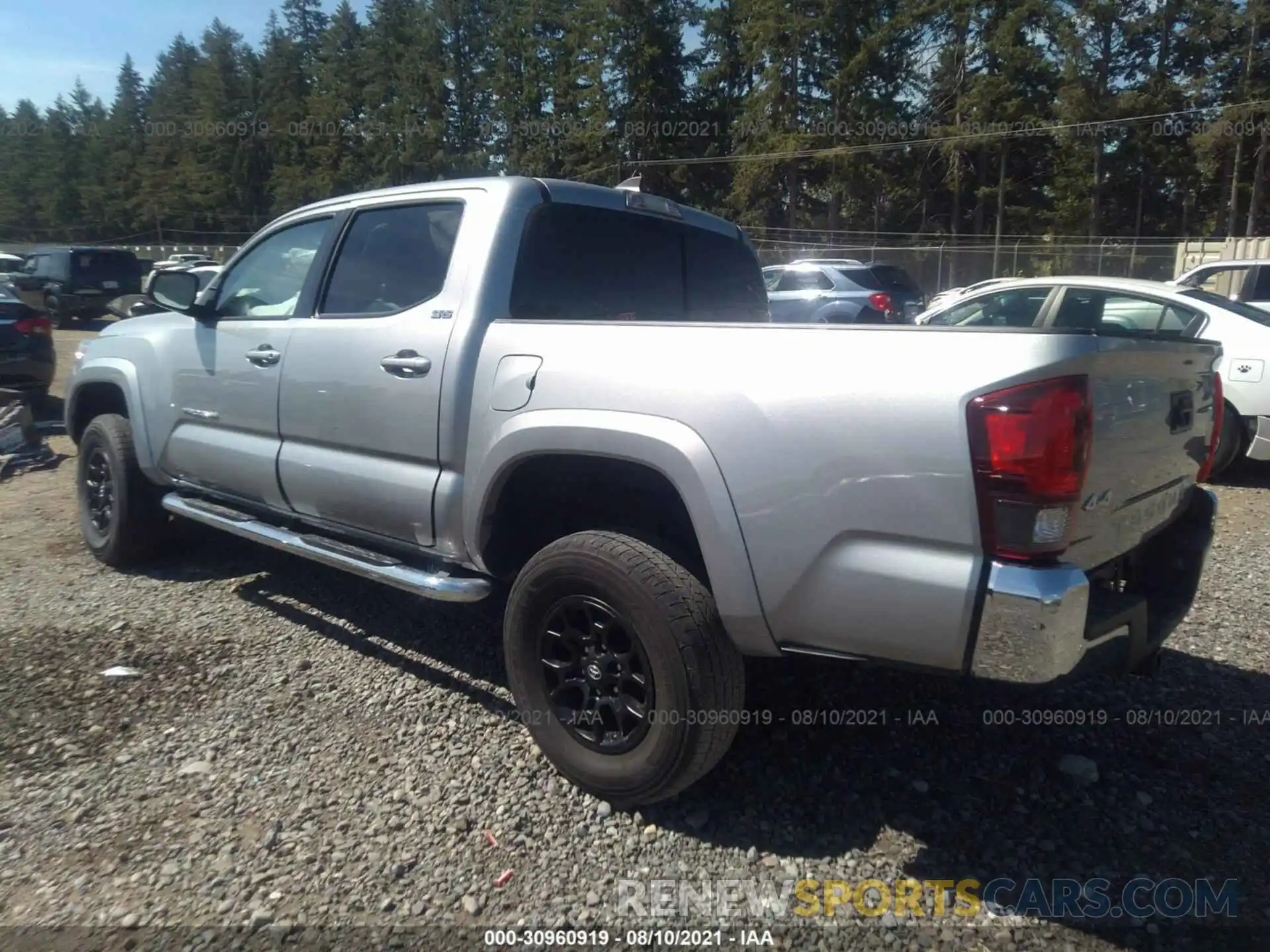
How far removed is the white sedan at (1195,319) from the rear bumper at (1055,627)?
4.70 m

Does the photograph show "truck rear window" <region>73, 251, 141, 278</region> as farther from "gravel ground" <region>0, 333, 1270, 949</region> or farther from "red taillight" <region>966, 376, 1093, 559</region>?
"red taillight" <region>966, 376, 1093, 559</region>

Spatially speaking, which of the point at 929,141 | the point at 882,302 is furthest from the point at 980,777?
the point at 929,141

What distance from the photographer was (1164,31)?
37.0m

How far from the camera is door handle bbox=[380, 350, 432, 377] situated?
11.2 ft

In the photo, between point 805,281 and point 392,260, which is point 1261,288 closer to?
point 805,281

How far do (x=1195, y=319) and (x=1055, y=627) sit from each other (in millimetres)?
6269

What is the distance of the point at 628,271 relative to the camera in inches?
155

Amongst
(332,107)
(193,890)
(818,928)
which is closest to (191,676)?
(193,890)

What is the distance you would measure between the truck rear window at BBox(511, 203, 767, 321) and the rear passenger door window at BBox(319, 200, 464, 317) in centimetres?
33

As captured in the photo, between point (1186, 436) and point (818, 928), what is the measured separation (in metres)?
1.88

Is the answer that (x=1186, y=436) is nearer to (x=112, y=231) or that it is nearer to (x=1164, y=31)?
(x=1164, y=31)

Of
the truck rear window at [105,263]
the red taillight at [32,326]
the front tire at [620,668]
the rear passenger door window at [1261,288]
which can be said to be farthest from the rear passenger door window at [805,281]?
the truck rear window at [105,263]

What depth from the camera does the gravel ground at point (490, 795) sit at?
2.59 meters

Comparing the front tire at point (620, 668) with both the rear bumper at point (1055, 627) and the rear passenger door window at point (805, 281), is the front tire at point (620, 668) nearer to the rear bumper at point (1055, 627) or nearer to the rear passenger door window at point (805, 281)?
the rear bumper at point (1055, 627)
